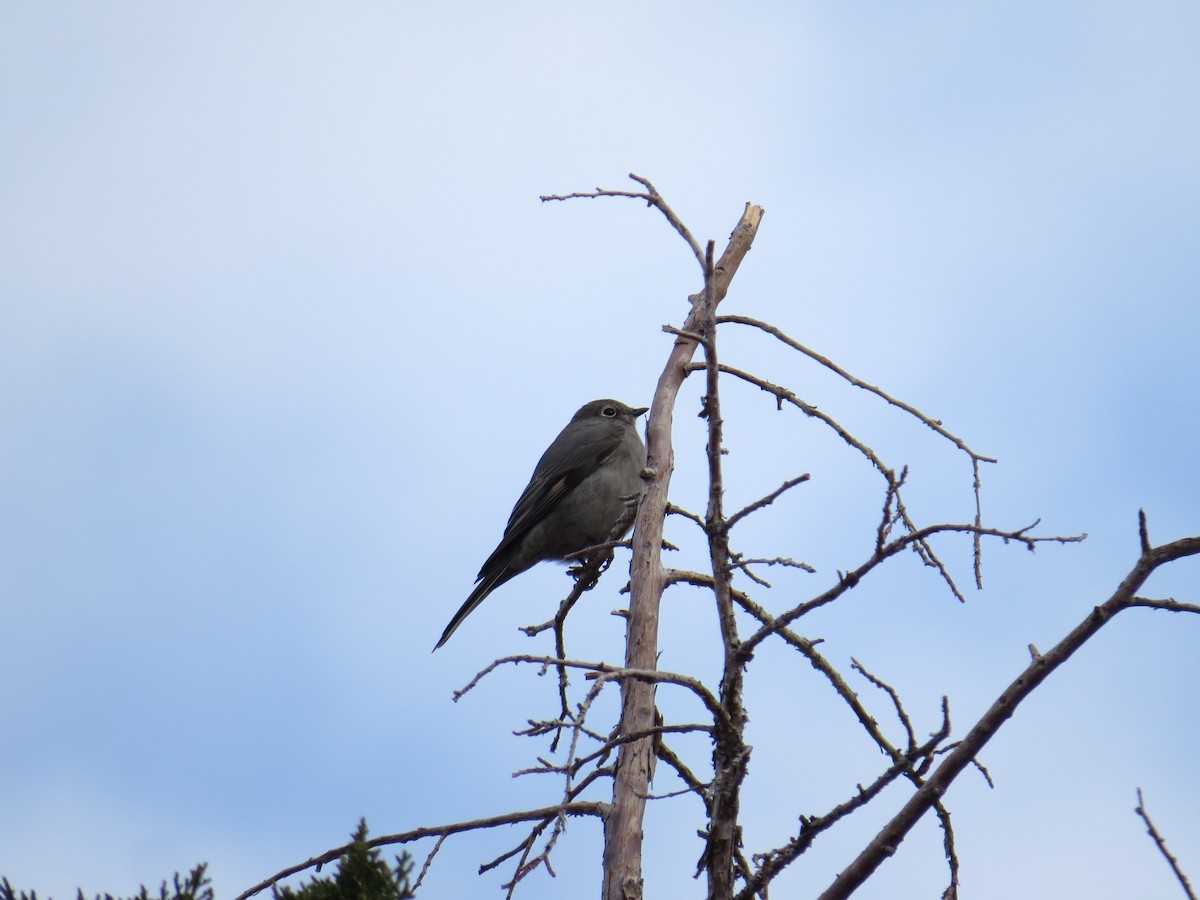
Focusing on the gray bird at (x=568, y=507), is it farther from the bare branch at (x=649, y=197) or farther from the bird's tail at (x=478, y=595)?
the bare branch at (x=649, y=197)

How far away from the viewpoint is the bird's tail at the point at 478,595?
9734 millimetres

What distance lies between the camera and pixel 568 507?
34.6 feet

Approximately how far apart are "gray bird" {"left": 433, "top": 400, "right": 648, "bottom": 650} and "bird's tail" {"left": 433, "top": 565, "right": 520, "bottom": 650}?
11 millimetres

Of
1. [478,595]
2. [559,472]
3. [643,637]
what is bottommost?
[643,637]

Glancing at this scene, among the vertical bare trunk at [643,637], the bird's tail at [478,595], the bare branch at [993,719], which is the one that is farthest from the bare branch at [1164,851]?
the bird's tail at [478,595]

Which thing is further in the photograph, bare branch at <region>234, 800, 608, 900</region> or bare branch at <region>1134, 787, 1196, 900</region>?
bare branch at <region>234, 800, 608, 900</region>

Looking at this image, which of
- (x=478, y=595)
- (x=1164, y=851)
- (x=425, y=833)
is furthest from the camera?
(x=478, y=595)

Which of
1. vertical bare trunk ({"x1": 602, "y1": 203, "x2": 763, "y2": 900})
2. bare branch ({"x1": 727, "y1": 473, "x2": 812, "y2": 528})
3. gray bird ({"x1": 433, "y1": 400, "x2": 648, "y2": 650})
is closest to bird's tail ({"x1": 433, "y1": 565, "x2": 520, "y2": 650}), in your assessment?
gray bird ({"x1": 433, "y1": 400, "x2": 648, "y2": 650})

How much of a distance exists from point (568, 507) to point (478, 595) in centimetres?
112

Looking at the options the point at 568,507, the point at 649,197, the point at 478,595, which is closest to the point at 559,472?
the point at 568,507

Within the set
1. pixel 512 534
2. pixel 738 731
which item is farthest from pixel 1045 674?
pixel 512 534

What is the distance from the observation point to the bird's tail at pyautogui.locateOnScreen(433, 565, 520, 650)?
9734 millimetres

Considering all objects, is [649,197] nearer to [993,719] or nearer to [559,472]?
[993,719]

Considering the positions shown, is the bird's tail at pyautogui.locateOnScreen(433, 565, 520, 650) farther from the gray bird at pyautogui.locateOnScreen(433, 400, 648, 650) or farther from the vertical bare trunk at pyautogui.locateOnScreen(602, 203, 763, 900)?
the vertical bare trunk at pyautogui.locateOnScreen(602, 203, 763, 900)
